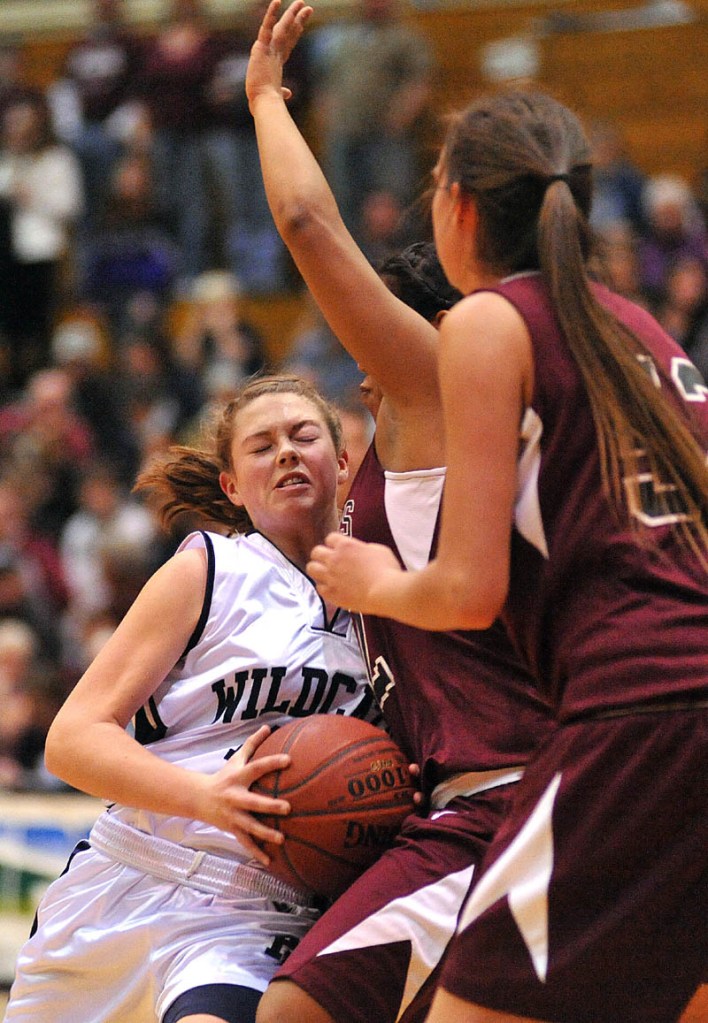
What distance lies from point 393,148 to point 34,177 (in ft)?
9.62

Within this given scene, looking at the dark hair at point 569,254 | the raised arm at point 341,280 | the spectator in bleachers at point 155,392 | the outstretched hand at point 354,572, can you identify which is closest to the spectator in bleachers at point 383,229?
the spectator in bleachers at point 155,392

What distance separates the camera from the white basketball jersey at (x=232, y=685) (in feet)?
10.4

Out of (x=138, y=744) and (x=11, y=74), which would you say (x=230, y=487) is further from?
(x=11, y=74)

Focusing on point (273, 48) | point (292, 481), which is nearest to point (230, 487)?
point (292, 481)

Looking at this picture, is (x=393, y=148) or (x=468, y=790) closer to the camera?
(x=468, y=790)

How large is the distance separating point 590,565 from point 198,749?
118 cm

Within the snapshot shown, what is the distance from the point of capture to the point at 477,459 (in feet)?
7.48

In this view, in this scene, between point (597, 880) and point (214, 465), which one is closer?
point (597, 880)

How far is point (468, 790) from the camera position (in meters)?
2.82

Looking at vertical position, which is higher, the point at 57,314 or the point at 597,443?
the point at 597,443

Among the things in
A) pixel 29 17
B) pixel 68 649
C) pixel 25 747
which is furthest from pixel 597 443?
pixel 29 17

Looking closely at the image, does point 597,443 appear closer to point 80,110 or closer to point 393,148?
point 393,148

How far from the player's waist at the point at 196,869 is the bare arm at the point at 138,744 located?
0.74 ft

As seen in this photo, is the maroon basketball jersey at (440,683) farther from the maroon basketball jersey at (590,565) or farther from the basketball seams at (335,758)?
the maroon basketball jersey at (590,565)
